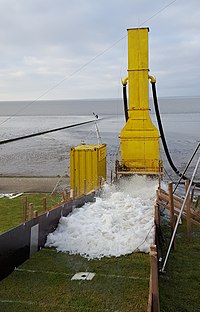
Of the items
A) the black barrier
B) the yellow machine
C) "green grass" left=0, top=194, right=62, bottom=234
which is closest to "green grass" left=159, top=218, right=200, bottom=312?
the black barrier

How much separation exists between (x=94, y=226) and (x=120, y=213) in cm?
95

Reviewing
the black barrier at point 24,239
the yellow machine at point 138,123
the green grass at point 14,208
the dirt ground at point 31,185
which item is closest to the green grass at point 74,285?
the black barrier at point 24,239

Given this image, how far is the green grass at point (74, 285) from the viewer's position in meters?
5.62

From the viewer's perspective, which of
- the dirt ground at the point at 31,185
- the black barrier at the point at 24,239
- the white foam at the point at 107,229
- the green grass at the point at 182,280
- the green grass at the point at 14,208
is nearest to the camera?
the green grass at the point at 182,280

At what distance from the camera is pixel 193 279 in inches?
267

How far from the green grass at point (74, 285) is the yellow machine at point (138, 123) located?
18.8ft

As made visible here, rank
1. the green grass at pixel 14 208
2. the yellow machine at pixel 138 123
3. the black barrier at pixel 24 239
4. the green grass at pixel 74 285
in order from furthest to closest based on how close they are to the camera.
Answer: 1. the yellow machine at pixel 138 123
2. the green grass at pixel 14 208
3. the black barrier at pixel 24 239
4. the green grass at pixel 74 285

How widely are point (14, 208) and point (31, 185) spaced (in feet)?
18.4

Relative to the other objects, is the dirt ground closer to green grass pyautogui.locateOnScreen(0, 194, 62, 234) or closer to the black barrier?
green grass pyautogui.locateOnScreen(0, 194, 62, 234)

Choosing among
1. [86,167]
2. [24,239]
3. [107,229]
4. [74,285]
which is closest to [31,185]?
[86,167]

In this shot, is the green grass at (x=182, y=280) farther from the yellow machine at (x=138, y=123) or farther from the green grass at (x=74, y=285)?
the yellow machine at (x=138, y=123)

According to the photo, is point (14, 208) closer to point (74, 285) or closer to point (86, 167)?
point (86, 167)

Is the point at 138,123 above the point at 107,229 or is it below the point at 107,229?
above

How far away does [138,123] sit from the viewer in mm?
12984
